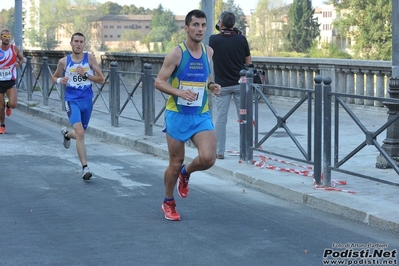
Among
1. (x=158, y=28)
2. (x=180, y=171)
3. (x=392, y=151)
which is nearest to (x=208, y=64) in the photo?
(x=180, y=171)

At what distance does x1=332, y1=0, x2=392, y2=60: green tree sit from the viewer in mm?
109250

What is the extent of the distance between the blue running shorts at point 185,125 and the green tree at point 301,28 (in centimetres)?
14026

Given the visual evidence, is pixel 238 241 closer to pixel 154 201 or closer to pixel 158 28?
pixel 154 201

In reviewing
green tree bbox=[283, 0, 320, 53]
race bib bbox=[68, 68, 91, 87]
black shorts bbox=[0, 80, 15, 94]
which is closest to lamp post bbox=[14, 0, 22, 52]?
black shorts bbox=[0, 80, 15, 94]

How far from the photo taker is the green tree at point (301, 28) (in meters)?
146

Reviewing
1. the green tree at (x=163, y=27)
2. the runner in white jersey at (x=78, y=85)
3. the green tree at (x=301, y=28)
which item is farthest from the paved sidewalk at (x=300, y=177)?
the green tree at (x=163, y=27)

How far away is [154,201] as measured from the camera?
851cm

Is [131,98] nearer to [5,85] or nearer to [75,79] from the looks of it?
[5,85]

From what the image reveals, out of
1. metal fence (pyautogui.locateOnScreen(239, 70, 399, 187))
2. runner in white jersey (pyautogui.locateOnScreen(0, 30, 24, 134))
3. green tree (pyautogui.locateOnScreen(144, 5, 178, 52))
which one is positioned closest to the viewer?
metal fence (pyautogui.locateOnScreen(239, 70, 399, 187))

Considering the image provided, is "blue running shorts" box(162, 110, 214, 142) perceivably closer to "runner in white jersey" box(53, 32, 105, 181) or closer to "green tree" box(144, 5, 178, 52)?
"runner in white jersey" box(53, 32, 105, 181)

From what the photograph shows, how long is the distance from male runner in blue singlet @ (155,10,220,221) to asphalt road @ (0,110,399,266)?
23.5 inches

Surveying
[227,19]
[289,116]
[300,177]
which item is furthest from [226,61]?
[300,177]

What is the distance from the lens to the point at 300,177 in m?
9.51

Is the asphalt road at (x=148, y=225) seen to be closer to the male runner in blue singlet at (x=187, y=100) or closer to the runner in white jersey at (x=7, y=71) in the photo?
the male runner in blue singlet at (x=187, y=100)
